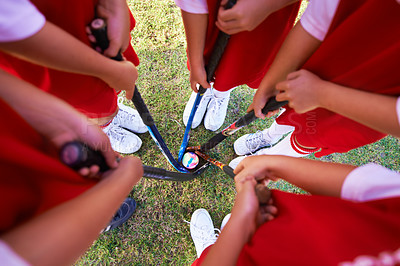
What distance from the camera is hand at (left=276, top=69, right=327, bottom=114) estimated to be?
59 centimetres

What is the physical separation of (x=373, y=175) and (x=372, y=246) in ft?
0.48

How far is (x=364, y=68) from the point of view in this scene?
1.77 ft

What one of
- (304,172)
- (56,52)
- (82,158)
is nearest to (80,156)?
(82,158)

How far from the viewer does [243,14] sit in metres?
0.58

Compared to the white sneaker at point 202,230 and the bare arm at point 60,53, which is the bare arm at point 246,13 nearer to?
the bare arm at point 60,53

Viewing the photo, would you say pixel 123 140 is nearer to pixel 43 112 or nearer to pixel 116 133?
pixel 116 133

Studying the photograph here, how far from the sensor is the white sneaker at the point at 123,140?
4.21 ft

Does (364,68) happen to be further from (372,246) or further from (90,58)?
(90,58)

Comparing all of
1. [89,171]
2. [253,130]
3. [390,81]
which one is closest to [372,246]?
[390,81]

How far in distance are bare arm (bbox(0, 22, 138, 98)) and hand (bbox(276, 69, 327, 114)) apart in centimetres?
52

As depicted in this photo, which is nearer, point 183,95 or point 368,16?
point 368,16

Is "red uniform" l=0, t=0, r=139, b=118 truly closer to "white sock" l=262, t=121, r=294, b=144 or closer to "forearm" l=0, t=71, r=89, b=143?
"forearm" l=0, t=71, r=89, b=143

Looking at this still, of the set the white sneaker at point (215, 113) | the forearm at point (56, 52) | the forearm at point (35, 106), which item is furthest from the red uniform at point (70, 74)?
the white sneaker at point (215, 113)

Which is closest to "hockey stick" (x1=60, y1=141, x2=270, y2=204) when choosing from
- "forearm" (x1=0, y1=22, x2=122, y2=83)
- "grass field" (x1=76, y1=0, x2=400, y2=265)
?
"forearm" (x1=0, y1=22, x2=122, y2=83)
